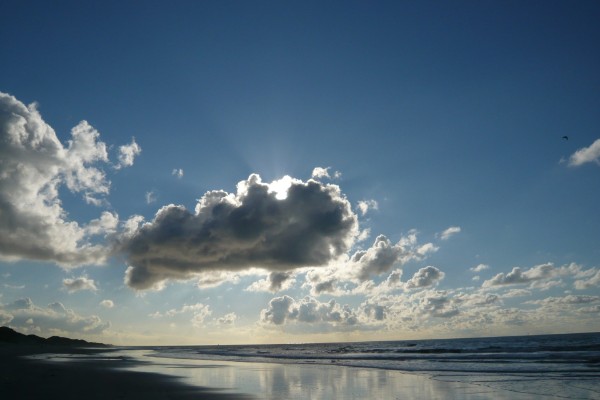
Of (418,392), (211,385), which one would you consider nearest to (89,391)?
(211,385)

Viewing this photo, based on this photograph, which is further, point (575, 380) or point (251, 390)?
point (575, 380)

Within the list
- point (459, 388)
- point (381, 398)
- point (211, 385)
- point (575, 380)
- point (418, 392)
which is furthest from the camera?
point (575, 380)

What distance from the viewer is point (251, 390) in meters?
21.7

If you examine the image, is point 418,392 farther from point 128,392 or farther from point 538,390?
point 128,392

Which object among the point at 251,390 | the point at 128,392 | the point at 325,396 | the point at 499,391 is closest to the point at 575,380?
the point at 499,391

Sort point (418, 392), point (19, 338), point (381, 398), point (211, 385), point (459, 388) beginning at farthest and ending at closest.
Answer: point (19, 338) < point (211, 385) < point (459, 388) < point (418, 392) < point (381, 398)

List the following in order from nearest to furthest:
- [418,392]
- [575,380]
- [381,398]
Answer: [381,398] < [418,392] < [575,380]

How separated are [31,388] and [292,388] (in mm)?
12291

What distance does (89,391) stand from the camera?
19219mm

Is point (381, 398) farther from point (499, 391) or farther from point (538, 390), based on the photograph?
point (538, 390)

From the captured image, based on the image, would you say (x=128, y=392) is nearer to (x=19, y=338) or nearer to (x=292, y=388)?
(x=292, y=388)

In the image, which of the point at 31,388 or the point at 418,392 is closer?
the point at 31,388

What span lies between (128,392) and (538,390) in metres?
20.2

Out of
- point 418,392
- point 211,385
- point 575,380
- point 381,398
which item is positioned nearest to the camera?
point 381,398
